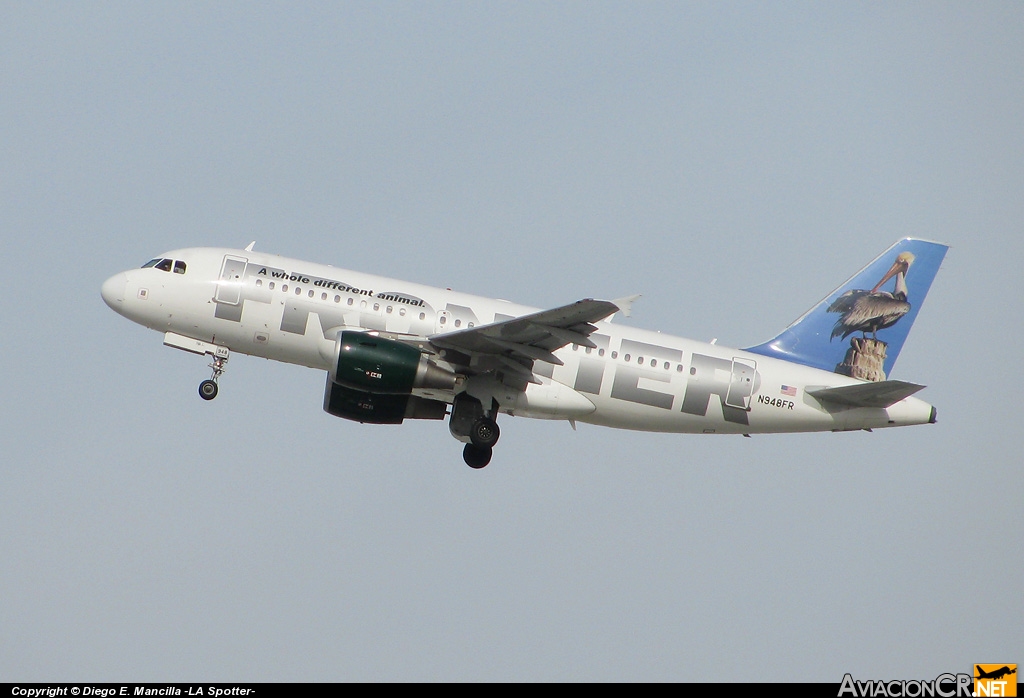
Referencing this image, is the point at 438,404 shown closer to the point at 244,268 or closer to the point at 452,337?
the point at 452,337

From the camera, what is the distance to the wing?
1358 inches

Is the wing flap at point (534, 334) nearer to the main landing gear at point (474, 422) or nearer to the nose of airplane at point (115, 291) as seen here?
the main landing gear at point (474, 422)

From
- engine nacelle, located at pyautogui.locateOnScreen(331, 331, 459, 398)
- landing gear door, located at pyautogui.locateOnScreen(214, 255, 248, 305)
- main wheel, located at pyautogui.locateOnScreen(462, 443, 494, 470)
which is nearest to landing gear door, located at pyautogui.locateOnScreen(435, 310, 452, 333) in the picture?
engine nacelle, located at pyautogui.locateOnScreen(331, 331, 459, 398)

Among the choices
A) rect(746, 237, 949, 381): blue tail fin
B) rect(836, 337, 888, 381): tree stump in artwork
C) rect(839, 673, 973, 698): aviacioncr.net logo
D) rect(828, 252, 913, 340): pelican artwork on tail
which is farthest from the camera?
rect(828, 252, 913, 340): pelican artwork on tail

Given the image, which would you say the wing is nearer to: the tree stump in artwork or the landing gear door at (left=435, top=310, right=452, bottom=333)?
the landing gear door at (left=435, top=310, right=452, bottom=333)

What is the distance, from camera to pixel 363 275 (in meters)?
39.3

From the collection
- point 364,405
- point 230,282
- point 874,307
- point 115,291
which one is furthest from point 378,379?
point 874,307

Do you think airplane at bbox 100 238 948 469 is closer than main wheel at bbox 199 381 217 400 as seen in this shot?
Yes

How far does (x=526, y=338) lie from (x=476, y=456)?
19.3 feet

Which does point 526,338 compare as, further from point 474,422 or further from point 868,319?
point 868,319

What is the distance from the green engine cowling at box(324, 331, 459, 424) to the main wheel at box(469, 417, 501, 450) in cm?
130

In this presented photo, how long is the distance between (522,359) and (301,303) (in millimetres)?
6903

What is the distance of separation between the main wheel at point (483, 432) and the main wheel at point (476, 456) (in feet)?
5.98

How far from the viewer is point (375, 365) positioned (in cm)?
3653
